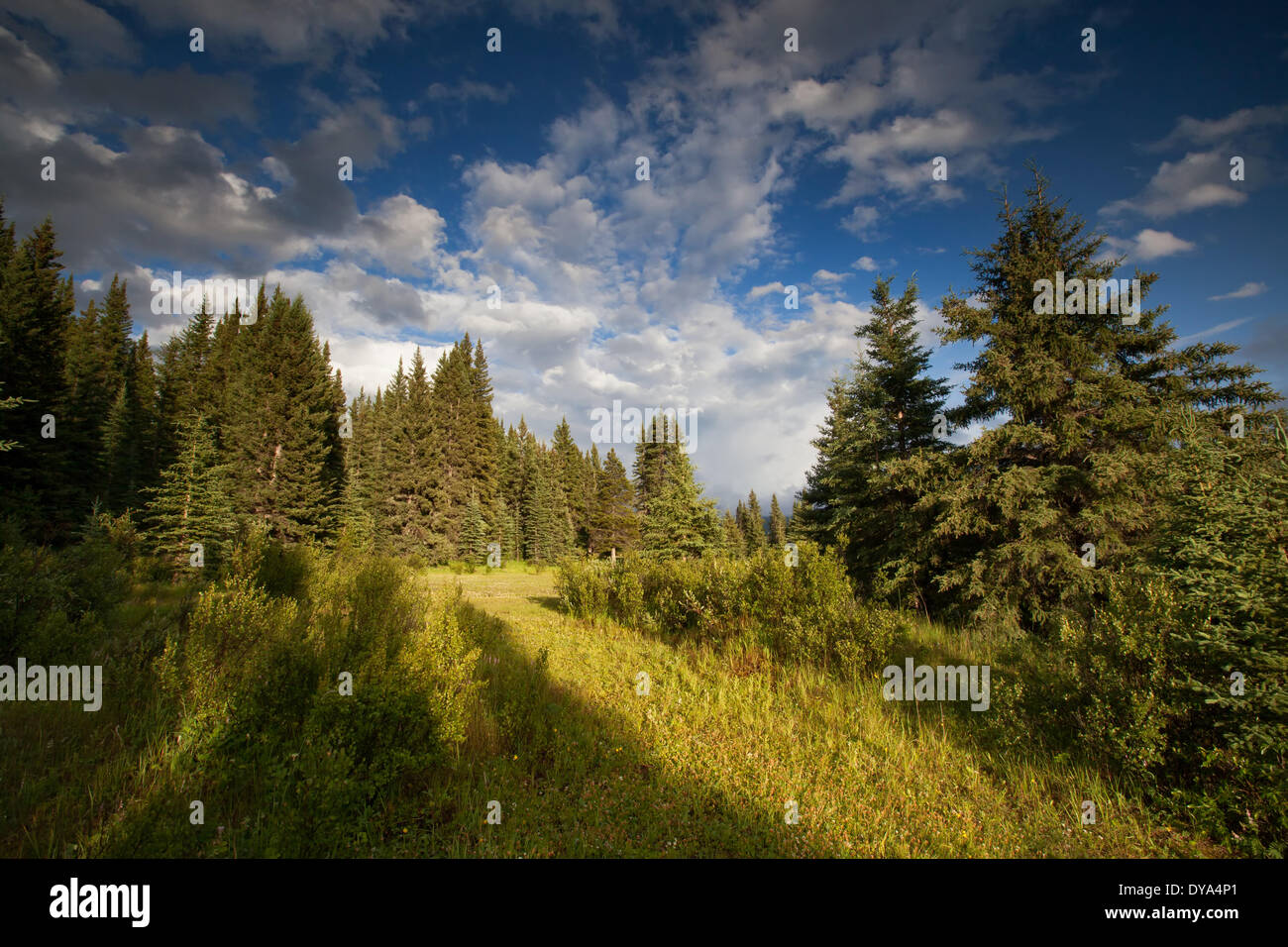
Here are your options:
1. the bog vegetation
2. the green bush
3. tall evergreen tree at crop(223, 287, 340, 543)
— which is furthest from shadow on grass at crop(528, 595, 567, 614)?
tall evergreen tree at crop(223, 287, 340, 543)

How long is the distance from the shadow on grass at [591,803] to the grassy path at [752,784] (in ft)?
0.05

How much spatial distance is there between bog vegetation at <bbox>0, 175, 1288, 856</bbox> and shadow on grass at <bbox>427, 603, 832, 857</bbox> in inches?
1.2

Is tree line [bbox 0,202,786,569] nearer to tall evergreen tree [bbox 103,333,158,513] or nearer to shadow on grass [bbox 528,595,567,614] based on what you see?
tall evergreen tree [bbox 103,333,158,513]

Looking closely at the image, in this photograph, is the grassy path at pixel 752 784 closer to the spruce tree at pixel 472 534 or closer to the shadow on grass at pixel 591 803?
the shadow on grass at pixel 591 803

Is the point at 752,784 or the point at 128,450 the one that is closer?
the point at 752,784

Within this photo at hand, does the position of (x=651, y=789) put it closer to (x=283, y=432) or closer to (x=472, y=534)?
(x=283, y=432)

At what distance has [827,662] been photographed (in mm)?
7070

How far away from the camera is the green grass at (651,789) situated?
3.30 m

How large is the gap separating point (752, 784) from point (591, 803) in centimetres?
151

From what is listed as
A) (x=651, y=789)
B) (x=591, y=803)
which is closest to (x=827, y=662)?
(x=651, y=789)

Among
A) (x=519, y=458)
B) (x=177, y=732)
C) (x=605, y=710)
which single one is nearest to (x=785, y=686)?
(x=605, y=710)

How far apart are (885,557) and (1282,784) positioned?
11.1 metres

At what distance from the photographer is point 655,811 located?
3.76m
